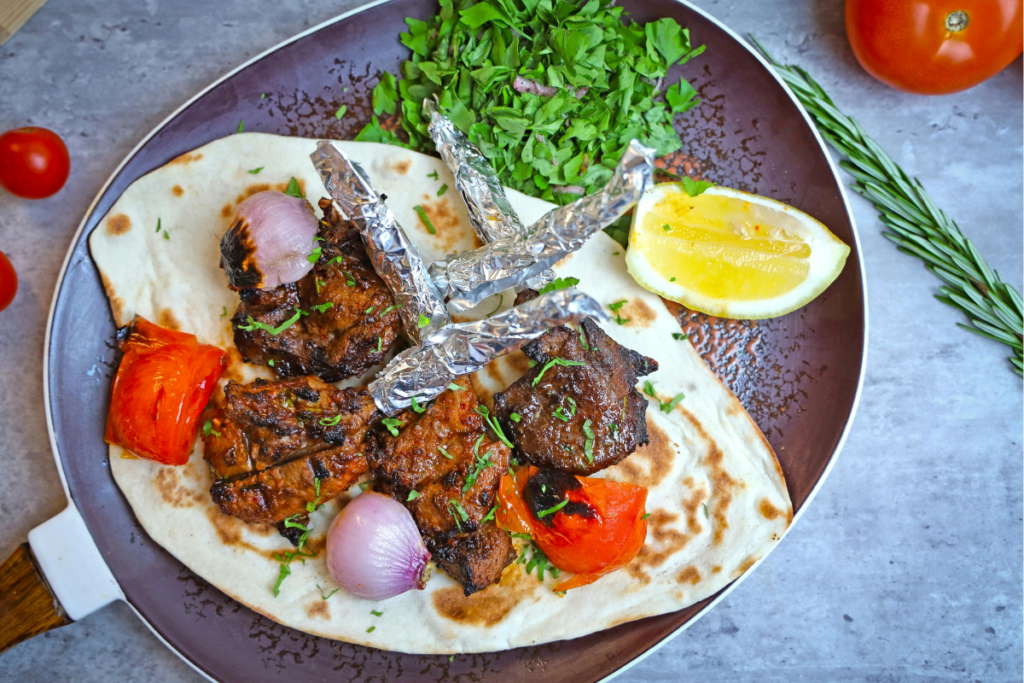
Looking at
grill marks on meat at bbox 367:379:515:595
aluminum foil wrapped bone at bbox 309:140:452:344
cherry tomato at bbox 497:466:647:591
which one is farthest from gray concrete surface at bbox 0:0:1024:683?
grill marks on meat at bbox 367:379:515:595

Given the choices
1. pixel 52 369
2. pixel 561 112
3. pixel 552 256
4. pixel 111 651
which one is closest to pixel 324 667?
pixel 111 651

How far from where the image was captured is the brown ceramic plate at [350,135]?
2.91 m

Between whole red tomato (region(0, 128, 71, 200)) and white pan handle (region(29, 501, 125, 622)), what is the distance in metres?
1.60

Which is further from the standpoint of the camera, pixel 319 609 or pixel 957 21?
pixel 957 21

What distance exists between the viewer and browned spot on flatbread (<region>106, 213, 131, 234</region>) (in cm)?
291

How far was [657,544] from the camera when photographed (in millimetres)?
2951

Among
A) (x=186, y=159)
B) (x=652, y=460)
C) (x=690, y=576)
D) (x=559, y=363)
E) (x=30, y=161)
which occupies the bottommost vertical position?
(x=690, y=576)

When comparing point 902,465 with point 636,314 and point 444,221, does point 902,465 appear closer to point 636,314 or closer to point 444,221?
point 636,314

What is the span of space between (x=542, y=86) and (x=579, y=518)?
2.08 metres

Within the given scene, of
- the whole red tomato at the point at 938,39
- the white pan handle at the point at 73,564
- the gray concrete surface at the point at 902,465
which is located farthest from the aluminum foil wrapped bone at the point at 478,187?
the white pan handle at the point at 73,564

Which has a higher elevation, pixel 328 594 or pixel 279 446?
pixel 279 446

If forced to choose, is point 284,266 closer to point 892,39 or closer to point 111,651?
point 111,651

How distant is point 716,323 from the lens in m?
3.16

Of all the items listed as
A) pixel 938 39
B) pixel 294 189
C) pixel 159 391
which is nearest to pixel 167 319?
pixel 159 391
